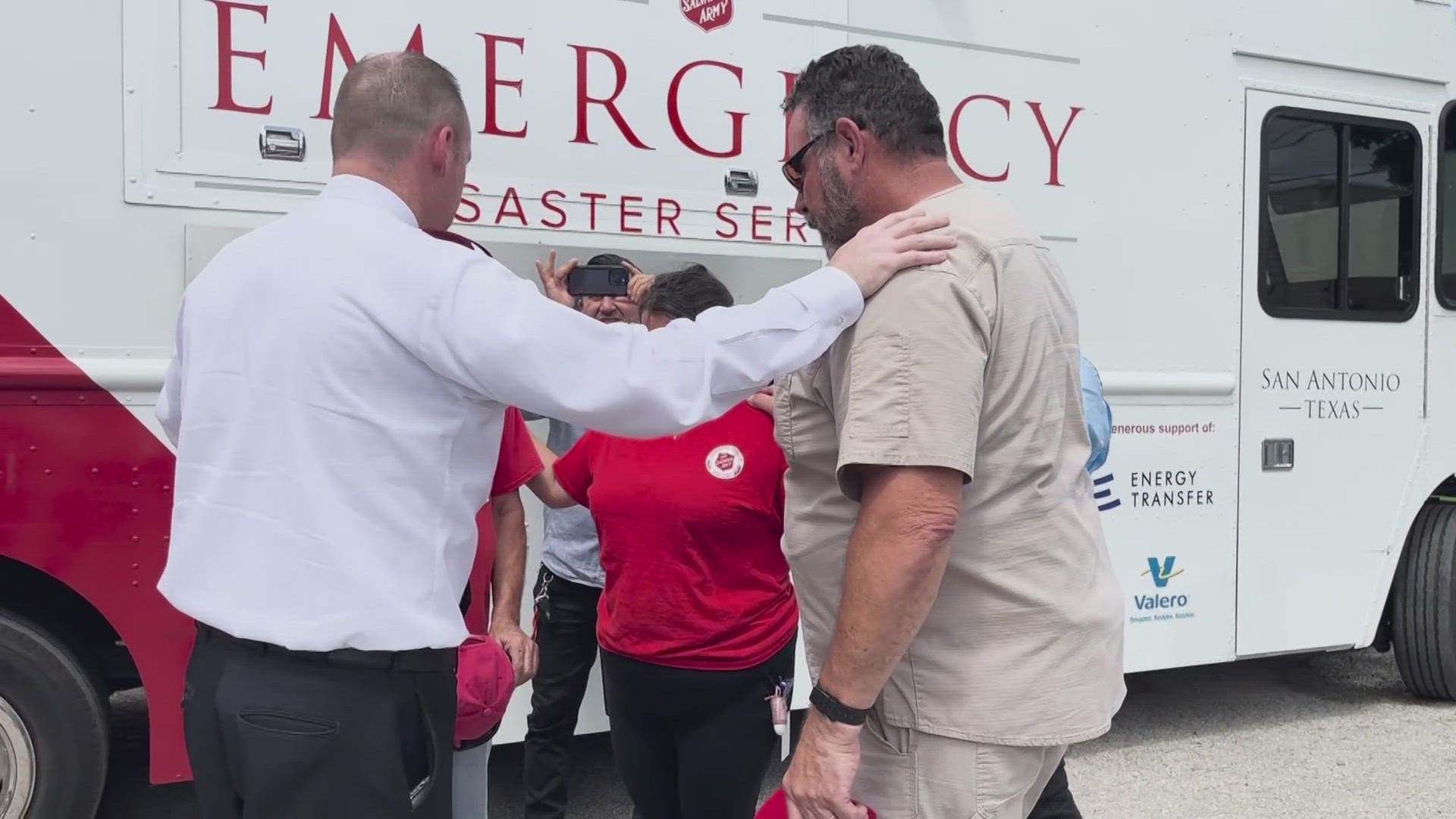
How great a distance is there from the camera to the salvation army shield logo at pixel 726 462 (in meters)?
2.49

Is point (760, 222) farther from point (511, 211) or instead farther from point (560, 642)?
point (560, 642)

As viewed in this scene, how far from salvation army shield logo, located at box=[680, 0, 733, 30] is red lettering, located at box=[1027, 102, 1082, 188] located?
1108 mm

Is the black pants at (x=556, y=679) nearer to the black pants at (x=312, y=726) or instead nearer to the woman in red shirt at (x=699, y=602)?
the woman in red shirt at (x=699, y=602)

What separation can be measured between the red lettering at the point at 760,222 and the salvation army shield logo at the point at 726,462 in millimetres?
1263

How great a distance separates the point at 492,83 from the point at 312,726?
2.17 meters

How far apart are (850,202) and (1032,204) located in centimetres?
234

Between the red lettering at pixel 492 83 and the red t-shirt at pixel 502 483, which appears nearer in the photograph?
the red t-shirt at pixel 502 483

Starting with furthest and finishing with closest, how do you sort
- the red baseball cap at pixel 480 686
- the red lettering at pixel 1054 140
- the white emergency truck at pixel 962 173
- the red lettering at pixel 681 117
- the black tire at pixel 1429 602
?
the black tire at pixel 1429 602
the red lettering at pixel 1054 140
the red lettering at pixel 681 117
the white emergency truck at pixel 962 173
the red baseball cap at pixel 480 686

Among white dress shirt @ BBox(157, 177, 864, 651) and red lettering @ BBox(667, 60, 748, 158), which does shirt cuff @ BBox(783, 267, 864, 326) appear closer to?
white dress shirt @ BBox(157, 177, 864, 651)

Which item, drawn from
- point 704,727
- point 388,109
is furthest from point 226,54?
point 704,727

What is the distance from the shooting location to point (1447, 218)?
487 centimetres

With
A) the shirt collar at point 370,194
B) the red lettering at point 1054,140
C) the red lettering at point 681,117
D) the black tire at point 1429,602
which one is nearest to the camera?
the shirt collar at point 370,194

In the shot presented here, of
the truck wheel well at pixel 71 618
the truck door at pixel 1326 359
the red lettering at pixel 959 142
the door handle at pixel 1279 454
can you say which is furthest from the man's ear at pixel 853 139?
the door handle at pixel 1279 454

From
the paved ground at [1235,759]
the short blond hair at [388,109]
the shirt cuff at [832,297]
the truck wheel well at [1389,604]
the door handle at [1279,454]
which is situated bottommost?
the paved ground at [1235,759]
